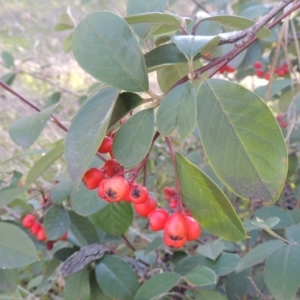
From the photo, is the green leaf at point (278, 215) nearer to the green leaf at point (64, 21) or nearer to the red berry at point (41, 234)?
the red berry at point (41, 234)

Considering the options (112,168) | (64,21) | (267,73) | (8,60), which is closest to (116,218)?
(112,168)

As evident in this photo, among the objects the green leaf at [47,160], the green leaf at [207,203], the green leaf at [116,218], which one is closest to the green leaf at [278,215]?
the green leaf at [116,218]

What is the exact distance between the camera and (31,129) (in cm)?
81

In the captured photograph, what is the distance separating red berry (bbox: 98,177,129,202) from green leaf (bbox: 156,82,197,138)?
0.11m

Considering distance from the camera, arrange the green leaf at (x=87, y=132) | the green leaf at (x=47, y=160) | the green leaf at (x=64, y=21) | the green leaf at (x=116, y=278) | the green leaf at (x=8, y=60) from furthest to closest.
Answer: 1. the green leaf at (x=8, y=60)
2. the green leaf at (x=64, y=21)
3. the green leaf at (x=116, y=278)
4. the green leaf at (x=47, y=160)
5. the green leaf at (x=87, y=132)

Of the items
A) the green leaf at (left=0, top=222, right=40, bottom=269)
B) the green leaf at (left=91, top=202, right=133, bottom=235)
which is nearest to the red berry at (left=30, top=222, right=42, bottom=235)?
the green leaf at (left=91, top=202, right=133, bottom=235)

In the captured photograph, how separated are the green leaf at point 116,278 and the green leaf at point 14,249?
0.96 feet

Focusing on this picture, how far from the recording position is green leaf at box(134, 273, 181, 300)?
36.4 inches

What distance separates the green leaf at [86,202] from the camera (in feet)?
3.31

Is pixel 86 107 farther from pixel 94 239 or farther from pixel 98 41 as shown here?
pixel 94 239

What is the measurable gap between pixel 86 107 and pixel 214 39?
23 cm

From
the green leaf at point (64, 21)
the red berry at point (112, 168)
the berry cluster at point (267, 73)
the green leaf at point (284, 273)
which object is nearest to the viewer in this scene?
the red berry at point (112, 168)

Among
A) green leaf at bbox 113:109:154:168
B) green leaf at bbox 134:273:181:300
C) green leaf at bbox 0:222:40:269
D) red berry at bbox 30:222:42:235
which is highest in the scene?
green leaf at bbox 113:109:154:168

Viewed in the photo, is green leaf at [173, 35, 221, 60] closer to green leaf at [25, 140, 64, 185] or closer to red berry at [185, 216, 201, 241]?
red berry at [185, 216, 201, 241]
